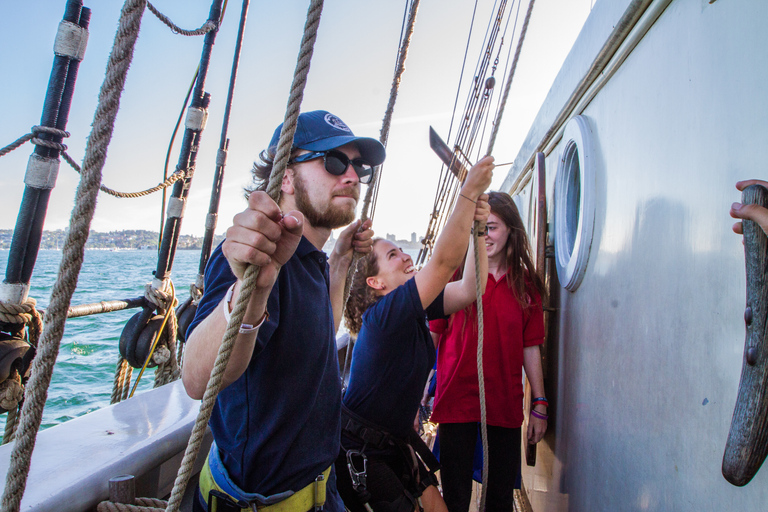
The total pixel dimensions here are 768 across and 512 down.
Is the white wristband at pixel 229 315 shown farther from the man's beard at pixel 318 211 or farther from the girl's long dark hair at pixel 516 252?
the girl's long dark hair at pixel 516 252

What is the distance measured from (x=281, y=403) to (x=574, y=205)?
216 cm

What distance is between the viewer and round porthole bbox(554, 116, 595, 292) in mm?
2059

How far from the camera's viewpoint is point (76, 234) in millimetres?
638

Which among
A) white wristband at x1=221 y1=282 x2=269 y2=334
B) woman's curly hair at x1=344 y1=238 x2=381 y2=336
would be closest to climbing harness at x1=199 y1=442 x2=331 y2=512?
white wristband at x1=221 y1=282 x2=269 y2=334

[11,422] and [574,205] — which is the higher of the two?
[574,205]

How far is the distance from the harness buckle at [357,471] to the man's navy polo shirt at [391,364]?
0.42 ft

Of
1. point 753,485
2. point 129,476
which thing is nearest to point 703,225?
point 753,485

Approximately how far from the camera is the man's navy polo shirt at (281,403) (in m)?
1.11

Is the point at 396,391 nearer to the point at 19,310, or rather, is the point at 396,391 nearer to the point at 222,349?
the point at 222,349

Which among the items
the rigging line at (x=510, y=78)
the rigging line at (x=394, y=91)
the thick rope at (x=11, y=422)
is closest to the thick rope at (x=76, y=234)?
the rigging line at (x=394, y=91)

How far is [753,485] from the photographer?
34.2 inches

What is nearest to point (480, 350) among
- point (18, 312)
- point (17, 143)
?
point (18, 312)

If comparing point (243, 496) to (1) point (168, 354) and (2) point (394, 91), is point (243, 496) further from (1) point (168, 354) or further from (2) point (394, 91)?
(1) point (168, 354)

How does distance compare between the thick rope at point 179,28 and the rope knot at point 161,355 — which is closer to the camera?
the thick rope at point 179,28
